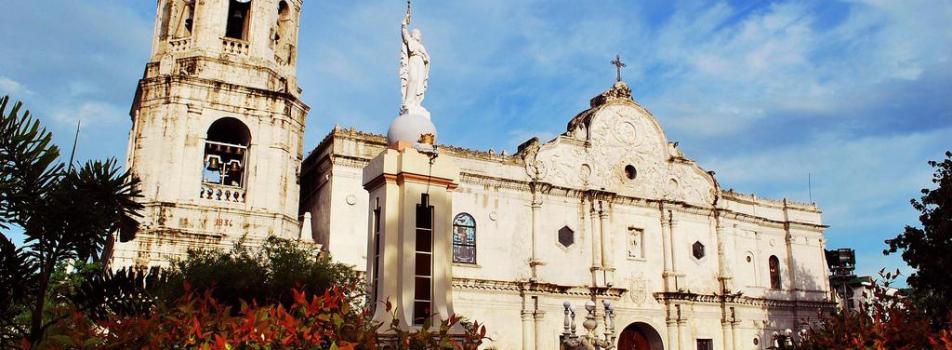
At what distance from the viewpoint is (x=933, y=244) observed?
19.2m

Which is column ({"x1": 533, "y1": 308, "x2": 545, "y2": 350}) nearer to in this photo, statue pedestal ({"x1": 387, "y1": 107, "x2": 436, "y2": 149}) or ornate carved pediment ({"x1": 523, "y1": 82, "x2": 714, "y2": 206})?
ornate carved pediment ({"x1": 523, "y1": 82, "x2": 714, "y2": 206})

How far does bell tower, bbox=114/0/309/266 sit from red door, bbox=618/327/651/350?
1109 centimetres

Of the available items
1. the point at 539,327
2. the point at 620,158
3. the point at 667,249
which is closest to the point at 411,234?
the point at 539,327

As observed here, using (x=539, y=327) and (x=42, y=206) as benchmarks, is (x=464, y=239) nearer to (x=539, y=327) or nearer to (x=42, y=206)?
(x=539, y=327)

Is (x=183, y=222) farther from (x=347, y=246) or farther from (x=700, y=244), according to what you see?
(x=700, y=244)

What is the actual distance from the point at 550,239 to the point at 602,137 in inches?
171

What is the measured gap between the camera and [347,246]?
20531mm

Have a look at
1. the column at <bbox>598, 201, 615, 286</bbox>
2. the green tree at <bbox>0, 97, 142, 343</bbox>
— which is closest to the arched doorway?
the column at <bbox>598, 201, 615, 286</bbox>

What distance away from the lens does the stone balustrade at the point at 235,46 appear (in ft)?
66.9

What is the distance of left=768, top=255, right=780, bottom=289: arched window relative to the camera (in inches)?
1123

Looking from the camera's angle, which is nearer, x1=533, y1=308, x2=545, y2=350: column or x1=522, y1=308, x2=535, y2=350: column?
x1=522, y1=308, x2=535, y2=350: column

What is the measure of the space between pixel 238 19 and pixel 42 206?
623 inches

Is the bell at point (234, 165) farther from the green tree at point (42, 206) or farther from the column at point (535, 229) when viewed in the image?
the green tree at point (42, 206)

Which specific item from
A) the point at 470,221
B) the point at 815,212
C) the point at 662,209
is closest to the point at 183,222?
the point at 470,221
